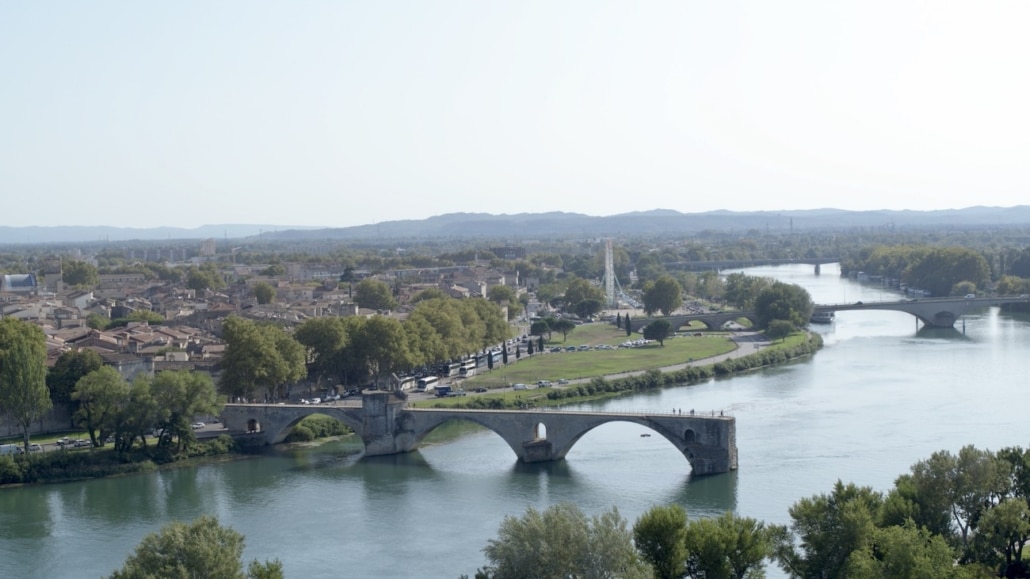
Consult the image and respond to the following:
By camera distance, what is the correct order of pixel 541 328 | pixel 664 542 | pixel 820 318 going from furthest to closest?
1. pixel 820 318
2. pixel 541 328
3. pixel 664 542

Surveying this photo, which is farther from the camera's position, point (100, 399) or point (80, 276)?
point (80, 276)

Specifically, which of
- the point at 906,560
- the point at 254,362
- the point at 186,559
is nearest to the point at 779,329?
the point at 254,362

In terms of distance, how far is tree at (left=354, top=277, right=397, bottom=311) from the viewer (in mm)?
60594

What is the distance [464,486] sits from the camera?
26.4m

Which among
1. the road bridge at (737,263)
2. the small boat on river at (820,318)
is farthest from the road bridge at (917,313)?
the road bridge at (737,263)

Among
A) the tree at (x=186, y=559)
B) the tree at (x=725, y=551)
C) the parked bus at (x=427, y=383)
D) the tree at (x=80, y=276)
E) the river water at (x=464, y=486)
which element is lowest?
the river water at (x=464, y=486)

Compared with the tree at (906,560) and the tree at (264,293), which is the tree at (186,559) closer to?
the tree at (906,560)

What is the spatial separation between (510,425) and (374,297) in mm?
33073

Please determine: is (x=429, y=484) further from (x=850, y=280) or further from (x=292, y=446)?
(x=850, y=280)

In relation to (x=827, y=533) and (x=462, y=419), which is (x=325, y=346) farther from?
(x=827, y=533)

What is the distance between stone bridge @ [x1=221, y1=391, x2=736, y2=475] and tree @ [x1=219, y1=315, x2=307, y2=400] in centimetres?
193

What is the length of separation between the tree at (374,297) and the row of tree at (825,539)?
4224cm

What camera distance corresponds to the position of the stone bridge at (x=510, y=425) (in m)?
26.5

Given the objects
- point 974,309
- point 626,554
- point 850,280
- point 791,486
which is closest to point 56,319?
point 791,486
